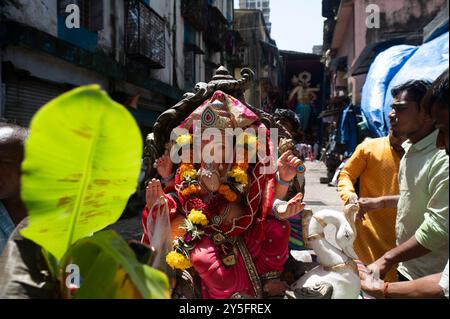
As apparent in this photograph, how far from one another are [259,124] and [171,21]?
41.4ft

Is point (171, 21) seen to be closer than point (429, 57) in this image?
No

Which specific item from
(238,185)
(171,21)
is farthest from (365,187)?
(171,21)

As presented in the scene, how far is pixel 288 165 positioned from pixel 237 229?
1.49ft

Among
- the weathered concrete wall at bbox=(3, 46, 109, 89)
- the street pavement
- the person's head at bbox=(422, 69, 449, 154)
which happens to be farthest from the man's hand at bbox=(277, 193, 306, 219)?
the weathered concrete wall at bbox=(3, 46, 109, 89)

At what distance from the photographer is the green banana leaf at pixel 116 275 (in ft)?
2.80

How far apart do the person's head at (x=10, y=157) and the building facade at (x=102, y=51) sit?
98cm

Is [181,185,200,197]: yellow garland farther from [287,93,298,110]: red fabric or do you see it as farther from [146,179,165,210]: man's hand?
[287,93,298,110]: red fabric

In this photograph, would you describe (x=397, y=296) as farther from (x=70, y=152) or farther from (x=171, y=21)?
(x=171, y=21)

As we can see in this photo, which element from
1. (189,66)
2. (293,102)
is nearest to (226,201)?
(189,66)

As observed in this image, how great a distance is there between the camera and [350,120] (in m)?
8.89

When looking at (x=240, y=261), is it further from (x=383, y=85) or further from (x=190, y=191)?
(x=383, y=85)

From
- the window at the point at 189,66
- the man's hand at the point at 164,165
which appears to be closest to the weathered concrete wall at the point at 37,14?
the man's hand at the point at 164,165

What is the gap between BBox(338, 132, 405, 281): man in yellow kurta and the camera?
2818 millimetres

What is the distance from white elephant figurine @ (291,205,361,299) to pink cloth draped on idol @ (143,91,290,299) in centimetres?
30
